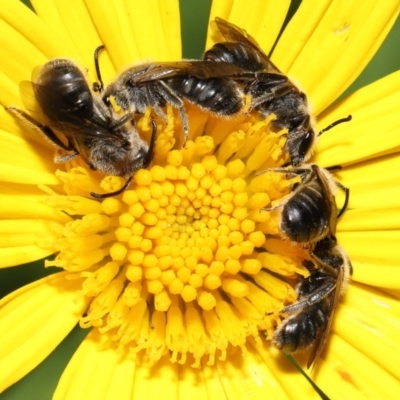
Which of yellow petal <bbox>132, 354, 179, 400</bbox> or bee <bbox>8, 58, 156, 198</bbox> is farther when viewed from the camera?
yellow petal <bbox>132, 354, 179, 400</bbox>

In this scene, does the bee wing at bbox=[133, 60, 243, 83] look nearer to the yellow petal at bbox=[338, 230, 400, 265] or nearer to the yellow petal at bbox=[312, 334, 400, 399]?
the yellow petal at bbox=[338, 230, 400, 265]

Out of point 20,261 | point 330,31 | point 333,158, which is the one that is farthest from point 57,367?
point 330,31

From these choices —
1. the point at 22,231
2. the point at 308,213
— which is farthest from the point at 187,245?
the point at 22,231

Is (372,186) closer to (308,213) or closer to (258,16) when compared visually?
(308,213)

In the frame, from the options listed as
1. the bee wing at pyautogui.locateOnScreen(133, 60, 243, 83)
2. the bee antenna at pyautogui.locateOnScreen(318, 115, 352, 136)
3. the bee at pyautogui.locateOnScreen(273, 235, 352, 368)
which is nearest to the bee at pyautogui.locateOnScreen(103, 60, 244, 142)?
the bee wing at pyautogui.locateOnScreen(133, 60, 243, 83)

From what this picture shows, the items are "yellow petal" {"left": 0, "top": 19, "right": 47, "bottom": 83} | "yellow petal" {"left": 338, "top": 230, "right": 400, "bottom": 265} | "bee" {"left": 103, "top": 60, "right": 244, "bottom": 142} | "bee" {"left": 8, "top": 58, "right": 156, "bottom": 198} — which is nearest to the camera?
"bee" {"left": 8, "top": 58, "right": 156, "bottom": 198}

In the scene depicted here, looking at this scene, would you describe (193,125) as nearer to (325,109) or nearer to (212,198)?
(212,198)

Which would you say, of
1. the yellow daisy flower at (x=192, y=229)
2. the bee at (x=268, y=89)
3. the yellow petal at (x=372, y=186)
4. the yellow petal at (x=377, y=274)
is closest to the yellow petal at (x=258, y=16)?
the yellow daisy flower at (x=192, y=229)
